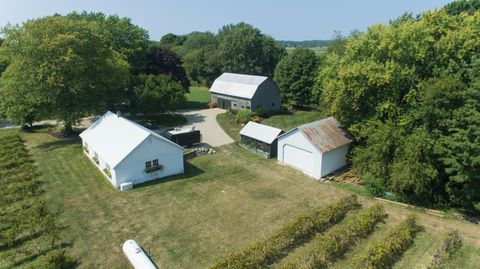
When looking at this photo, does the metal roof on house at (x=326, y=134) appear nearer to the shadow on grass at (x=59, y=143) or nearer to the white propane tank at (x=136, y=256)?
the white propane tank at (x=136, y=256)

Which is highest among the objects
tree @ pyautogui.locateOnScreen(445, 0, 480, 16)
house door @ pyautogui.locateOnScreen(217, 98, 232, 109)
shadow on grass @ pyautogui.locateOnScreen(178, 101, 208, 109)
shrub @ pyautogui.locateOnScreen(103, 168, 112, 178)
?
tree @ pyautogui.locateOnScreen(445, 0, 480, 16)

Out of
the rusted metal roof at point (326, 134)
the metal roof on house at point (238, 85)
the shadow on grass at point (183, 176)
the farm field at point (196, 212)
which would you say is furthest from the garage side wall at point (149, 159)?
the metal roof on house at point (238, 85)

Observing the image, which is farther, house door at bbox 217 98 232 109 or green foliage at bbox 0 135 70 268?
house door at bbox 217 98 232 109

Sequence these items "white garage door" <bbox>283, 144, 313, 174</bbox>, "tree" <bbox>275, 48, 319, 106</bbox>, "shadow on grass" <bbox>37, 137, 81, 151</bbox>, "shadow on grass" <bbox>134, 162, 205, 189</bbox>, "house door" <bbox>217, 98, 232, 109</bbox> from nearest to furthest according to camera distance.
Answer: "shadow on grass" <bbox>134, 162, 205, 189</bbox>
"white garage door" <bbox>283, 144, 313, 174</bbox>
"shadow on grass" <bbox>37, 137, 81, 151</bbox>
"tree" <bbox>275, 48, 319, 106</bbox>
"house door" <bbox>217, 98, 232, 109</bbox>

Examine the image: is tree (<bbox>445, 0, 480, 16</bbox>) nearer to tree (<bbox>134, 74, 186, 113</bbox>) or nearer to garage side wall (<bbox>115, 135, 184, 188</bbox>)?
tree (<bbox>134, 74, 186, 113</bbox>)

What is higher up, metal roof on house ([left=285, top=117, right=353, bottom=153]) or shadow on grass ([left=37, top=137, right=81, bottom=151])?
metal roof on house ([left=285, top=117, right=353, bottom=153])

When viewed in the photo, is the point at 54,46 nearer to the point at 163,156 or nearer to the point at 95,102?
the point at 95,102

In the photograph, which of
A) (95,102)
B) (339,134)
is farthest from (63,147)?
(339,134)

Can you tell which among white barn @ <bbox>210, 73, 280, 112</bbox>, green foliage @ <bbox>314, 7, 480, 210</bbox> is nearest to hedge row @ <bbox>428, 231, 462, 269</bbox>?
green foliage @ <bbox>314, 7, 480, 210</bbox>

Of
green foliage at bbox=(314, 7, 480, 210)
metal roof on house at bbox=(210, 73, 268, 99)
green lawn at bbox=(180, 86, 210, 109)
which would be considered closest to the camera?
green foliage at bbox=(314, 7, 480, 210)
